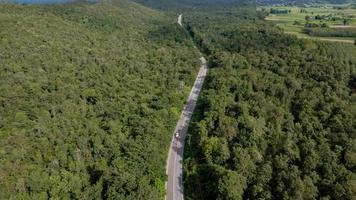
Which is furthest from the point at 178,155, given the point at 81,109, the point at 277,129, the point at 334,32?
the point at 334,32

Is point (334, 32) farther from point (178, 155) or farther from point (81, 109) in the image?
point (81, 109)

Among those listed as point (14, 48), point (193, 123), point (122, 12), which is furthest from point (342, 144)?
point (122, 12)

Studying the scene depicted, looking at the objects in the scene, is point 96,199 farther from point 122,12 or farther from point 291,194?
point 122,12

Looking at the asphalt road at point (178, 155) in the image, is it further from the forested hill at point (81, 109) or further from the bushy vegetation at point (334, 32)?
the bushy vegetation at point (334, 32)

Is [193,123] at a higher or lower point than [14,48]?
lower

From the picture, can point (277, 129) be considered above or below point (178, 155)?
above

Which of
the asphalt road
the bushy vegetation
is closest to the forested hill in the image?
the asphalt road

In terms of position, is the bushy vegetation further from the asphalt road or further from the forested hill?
the asphalt road

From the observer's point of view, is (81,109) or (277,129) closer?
(277,129)
